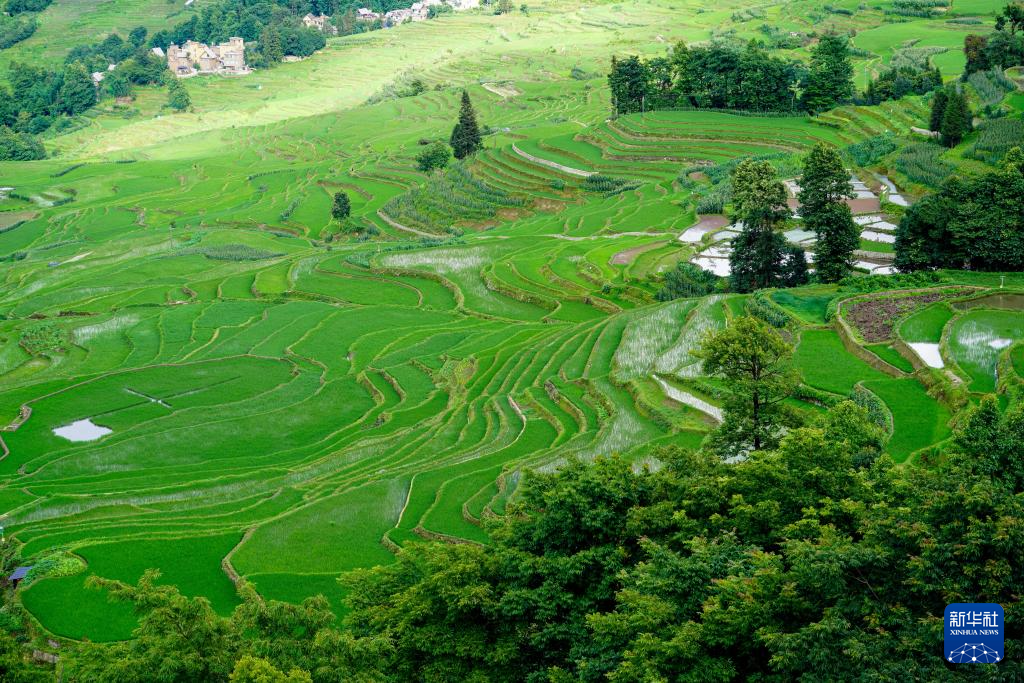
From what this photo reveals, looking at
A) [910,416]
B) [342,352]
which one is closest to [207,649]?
[910,416]

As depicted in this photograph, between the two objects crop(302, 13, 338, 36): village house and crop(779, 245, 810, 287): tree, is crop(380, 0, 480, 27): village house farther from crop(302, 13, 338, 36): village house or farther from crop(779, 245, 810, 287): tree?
crop(779, 245, 810, 287): tree

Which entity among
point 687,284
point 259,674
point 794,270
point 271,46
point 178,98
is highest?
point 271,46

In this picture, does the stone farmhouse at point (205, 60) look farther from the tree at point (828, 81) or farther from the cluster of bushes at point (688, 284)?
the cluster of bushes at point (688, 284)

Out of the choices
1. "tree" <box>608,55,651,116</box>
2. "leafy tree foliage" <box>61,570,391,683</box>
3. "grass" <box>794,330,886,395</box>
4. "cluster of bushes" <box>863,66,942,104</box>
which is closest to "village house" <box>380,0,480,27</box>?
"tree" <box>608,55,651,116</box>

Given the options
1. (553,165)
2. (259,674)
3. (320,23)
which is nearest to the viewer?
(259,674)

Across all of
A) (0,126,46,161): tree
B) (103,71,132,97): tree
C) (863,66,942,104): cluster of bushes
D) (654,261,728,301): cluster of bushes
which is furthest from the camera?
(103,71,132,97): tree

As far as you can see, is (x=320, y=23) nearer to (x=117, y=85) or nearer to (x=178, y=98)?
(x=117, y=85)
